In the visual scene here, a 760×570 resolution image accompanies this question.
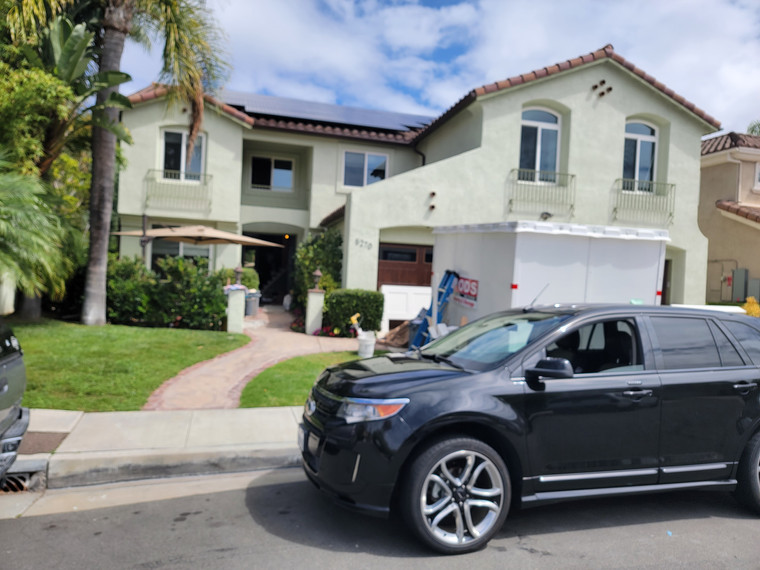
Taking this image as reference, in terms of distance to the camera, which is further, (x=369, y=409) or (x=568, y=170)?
(x=568, y=170)

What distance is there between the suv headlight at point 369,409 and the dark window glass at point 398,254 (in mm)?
12080

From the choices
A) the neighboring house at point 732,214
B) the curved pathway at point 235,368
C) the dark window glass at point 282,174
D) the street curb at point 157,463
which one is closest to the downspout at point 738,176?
the neighboring house at point 732,214

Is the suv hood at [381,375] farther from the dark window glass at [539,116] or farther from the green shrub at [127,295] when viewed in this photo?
the dark window glass at [539,116]

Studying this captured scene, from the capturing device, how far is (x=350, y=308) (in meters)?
13.2

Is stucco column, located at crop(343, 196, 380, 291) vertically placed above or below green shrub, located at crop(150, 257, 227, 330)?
above

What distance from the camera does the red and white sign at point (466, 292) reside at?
9359mm

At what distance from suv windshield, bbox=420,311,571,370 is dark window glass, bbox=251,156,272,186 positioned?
15.6 metres

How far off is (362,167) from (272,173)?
3245 millimetres

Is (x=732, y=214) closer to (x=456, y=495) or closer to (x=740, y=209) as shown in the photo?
(x=740, y=209)

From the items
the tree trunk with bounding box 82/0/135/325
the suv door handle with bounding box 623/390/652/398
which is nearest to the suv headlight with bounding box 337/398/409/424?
the suv door handle with bounding box 623/390/652/398

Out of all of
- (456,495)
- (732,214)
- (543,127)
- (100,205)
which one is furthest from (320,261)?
(732,214)

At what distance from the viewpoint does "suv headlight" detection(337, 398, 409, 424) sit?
3758mm

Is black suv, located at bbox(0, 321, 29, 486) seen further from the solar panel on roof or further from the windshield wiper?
the solar panel on roof

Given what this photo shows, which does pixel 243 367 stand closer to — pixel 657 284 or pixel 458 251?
pixel 458 251
